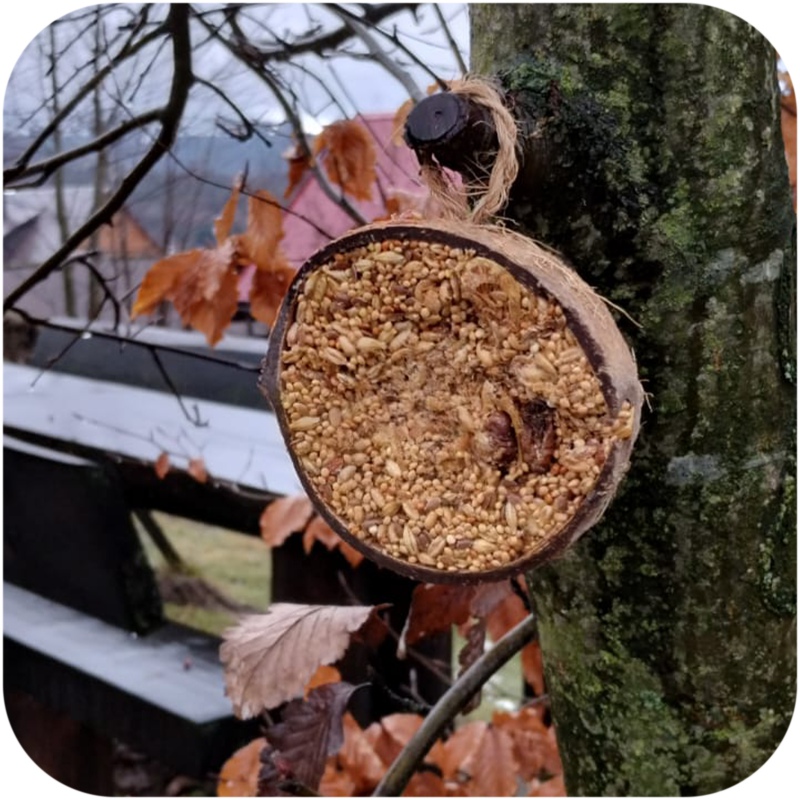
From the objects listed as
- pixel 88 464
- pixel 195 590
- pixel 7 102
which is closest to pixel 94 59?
pixel 7 102

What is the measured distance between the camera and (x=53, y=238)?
175 centimetres

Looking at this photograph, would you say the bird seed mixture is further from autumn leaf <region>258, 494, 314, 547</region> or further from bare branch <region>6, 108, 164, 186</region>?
A: autumn leaf <region>258, 494, 314, 547</region>

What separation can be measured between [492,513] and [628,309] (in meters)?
0.15

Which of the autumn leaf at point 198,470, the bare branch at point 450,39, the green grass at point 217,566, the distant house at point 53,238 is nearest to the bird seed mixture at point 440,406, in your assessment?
the bare branch at point 450,39

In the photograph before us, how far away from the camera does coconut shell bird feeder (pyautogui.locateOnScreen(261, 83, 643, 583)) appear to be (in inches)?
16.6

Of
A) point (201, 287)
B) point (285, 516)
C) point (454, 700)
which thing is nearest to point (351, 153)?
point (201, 287)

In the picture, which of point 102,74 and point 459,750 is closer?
point 102,74

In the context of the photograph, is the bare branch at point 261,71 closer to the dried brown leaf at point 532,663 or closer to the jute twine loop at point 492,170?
the jute twine loop at point 492,170

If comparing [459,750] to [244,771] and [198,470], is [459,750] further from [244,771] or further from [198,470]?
[198,470]

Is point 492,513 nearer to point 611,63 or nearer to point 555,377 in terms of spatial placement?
point 555,377

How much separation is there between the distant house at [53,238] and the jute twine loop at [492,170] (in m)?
1.13

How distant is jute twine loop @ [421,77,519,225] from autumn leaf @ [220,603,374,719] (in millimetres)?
343

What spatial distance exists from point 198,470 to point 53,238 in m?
0.68

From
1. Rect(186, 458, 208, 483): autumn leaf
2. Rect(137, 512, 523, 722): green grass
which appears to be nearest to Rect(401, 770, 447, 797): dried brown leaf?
Rect(186, 458, 208, 483): autumn leaf
